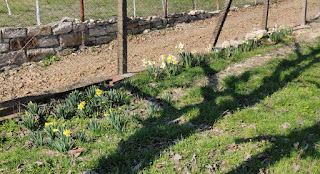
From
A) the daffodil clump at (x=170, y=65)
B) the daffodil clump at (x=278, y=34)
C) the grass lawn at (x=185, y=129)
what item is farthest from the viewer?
the daffodil clump at (x=278, y=34)

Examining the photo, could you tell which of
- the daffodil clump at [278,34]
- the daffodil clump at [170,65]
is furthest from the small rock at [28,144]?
the daffodil clump at [278,34]

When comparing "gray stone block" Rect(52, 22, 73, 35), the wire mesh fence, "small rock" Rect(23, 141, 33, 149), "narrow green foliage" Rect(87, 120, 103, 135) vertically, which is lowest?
"small rock" Rect(23, 141, 33, 149)

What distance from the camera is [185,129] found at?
365 centimetres

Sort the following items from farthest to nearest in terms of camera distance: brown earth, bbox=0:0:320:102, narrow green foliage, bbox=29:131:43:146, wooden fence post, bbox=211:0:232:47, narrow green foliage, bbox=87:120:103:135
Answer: brown earth, bbox=0:0:320:102 < wooden fence post, bbox=211:0:232:47 < narrow green foliage, bbox=87:120:103:135 < narrow green foliage, bbox=29:131:43:146

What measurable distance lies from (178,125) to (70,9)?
9712 mm

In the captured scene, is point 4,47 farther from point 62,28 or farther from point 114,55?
point 114,55

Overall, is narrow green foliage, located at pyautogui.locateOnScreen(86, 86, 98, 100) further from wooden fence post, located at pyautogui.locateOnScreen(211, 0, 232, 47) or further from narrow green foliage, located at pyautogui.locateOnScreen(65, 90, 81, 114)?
wooden fence post, located at pyautogui.locateOnScreen(211, 0, 232, 47)

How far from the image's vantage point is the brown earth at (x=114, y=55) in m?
6.69

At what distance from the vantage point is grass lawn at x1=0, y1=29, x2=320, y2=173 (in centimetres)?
307

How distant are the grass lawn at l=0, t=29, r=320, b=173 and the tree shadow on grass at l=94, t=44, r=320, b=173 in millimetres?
12

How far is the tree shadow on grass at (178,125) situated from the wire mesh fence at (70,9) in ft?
21.1

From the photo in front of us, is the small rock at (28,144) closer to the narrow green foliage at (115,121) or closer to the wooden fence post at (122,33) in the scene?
the narrow green foliage at (115,121)

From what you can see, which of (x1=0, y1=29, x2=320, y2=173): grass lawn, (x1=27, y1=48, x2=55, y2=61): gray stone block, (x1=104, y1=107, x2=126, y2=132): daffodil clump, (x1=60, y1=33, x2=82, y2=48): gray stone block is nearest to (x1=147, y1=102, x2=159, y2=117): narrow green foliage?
(x1=0, y1=29, x2=320, y2=173): grass lawn

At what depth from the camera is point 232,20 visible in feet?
39.8
